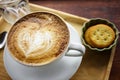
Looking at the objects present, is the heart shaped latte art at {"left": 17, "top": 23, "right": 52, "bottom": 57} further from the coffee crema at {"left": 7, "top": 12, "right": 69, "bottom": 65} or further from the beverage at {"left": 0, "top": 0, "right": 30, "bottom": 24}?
the beverage at {"left": 0, "top": 0, "right": 30, "bottom": 24}

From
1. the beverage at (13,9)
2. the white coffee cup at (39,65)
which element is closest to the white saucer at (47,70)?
the white coffee cup at (39,65)

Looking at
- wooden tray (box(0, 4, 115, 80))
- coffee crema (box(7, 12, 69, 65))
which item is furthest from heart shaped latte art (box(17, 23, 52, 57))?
wooden tray (box(0, 4, 115, 80))

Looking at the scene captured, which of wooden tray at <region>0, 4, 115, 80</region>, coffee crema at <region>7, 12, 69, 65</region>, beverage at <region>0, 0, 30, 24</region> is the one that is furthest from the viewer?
beverage at <region>0, 0, 30, 24</region>

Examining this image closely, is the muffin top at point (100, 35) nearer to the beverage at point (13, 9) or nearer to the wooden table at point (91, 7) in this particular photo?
the wooden table at point (91, 7)

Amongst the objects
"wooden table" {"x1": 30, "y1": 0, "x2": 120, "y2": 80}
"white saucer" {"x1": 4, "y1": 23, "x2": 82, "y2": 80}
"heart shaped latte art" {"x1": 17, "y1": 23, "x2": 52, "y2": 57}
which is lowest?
"white saucer" {"x1": 4, "y1": 23, "x2": 82, "y2": 80}

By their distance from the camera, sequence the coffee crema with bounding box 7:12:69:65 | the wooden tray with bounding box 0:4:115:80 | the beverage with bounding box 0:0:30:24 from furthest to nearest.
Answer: the beverage with bounding box 0:0:30:24, the wooden tray with bounding box 0:4:115:80, the coffee crema with bounding box 7:12:69:65

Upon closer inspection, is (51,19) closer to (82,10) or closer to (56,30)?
(56,30)
